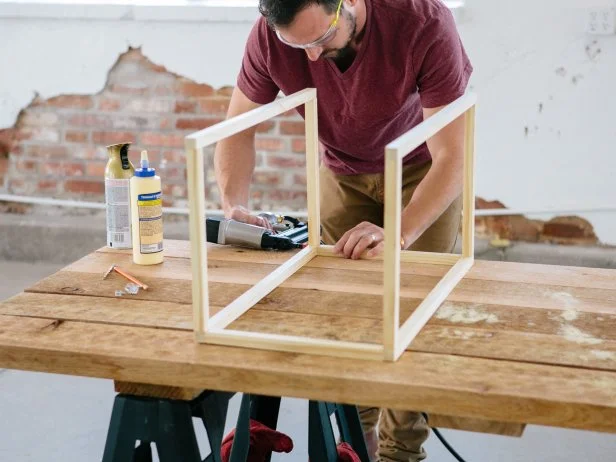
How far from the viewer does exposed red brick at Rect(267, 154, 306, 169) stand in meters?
4.03

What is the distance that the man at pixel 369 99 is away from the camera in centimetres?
195

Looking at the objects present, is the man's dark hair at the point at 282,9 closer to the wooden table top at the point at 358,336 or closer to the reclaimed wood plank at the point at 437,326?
the wooden table top at the point at 358,336

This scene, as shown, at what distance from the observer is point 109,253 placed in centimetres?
198

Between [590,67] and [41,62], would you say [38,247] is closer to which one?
[41,62]

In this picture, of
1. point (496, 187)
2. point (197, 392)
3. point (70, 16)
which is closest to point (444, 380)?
point (197, 392)

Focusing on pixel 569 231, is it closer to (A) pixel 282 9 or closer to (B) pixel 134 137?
(B) pixel 134 137

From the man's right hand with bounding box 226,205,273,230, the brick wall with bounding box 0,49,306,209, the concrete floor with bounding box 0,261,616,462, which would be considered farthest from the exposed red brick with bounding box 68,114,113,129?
the man's right hand with bounding box 226,205,273,230

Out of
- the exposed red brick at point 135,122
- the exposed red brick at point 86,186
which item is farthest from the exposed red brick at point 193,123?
the exposed red brick at point 86,186

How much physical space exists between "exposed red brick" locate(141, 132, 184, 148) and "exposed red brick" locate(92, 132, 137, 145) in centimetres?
5

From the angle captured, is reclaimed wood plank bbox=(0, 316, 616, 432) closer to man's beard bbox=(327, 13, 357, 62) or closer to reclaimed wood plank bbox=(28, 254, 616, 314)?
reclaimed wood plank bbox=(28, 254, 616, 314)

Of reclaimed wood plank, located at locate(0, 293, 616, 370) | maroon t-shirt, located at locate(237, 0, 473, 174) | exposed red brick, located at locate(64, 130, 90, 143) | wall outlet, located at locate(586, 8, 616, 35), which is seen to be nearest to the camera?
reclaimed wood plank, located at locate(0, 293, 616, 370)

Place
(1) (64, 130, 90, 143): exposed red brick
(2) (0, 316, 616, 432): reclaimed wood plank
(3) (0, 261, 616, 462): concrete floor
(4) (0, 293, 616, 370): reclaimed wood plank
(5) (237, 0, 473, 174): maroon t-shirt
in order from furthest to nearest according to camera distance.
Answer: (1) (64, 130, 90, 143): exposed red brick → (3) (0, 261, 616, 462): concrete floor → (5) (237, 0, 473, 174): maroon t-shirt → (4) (0, 293, 616, 370): reclaimed wood plank → (2) (0, 316, 616, 432): reclaimed wood plank

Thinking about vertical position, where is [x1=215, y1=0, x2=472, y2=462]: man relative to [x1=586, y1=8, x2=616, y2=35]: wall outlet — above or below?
below

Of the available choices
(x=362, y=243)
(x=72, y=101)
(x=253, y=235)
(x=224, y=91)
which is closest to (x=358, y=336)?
(x=362, y=243)
